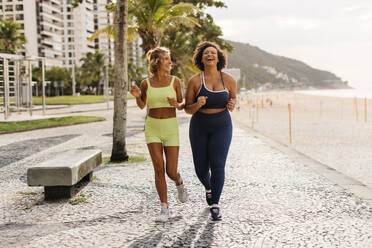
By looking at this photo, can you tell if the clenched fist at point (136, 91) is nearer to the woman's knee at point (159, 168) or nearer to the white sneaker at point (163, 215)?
the woman's knee at point (159, 168)

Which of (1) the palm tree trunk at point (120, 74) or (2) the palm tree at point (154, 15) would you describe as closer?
(1) the palm tree trunk at point (120, 74)

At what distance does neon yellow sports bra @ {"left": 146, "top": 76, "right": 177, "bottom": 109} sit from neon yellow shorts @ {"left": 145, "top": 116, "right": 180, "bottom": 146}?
0.15m

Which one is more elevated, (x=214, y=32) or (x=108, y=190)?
(x=214, y=32)

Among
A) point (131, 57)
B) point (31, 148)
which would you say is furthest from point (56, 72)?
point (31, 148)

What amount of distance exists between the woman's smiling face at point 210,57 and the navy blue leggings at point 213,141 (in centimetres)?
52

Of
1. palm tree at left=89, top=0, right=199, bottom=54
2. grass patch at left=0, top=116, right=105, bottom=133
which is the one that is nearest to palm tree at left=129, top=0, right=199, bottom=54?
palm tree at left=89, top=0, right=199, bottom=54

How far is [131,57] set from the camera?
137125 mm

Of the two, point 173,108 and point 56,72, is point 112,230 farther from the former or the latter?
point 56,72

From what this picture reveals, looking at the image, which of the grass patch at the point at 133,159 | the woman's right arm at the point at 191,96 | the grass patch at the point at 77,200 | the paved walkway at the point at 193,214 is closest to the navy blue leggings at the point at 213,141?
the woman's right arm at the point at 191,96

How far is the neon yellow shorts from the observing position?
4160mm

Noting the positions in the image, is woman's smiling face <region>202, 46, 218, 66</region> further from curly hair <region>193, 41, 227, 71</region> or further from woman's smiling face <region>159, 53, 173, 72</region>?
woman's smiling face <region>159, 53, 173, 72</region>

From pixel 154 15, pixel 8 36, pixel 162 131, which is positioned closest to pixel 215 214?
pixel 162 131

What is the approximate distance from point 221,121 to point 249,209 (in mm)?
1197

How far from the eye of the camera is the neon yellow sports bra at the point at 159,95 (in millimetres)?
4109
